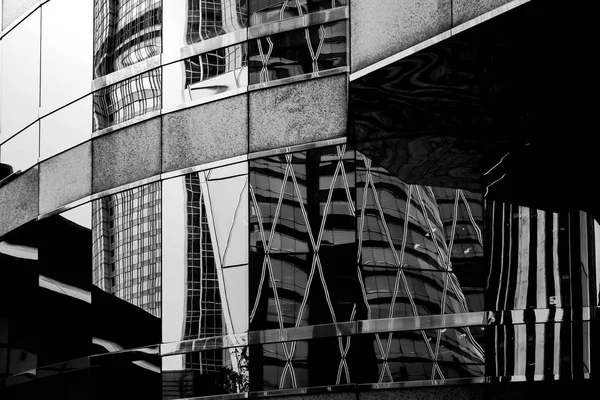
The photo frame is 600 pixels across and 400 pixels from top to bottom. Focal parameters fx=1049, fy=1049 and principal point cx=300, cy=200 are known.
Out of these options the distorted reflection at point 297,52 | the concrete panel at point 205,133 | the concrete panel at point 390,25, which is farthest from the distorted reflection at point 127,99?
the concrete panel at point 390,25

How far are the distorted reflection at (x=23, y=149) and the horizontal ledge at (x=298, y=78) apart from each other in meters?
5.89

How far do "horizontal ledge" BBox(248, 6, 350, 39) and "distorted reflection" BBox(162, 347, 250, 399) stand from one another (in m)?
5.16

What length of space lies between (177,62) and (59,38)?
3.61 m

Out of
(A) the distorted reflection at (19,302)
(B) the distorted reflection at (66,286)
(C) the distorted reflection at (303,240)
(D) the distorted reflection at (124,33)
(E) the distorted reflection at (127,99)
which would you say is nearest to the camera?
(C) the distorted reflection at (303,240)

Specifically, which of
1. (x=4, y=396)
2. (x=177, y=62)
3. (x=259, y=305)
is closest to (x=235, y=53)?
(x=177, y=62)

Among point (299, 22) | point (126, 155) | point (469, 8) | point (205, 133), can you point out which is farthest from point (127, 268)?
point (469, 8)

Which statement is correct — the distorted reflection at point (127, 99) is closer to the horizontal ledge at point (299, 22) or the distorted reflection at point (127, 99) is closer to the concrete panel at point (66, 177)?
the concrete panel at point (66, 177)

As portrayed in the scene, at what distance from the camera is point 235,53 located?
17594mm

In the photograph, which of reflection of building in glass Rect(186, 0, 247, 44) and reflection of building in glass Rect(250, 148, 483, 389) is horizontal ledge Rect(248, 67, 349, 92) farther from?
reflection of building in glass Rect(250, 148, 483, 389)

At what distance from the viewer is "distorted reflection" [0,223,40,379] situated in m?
20.2

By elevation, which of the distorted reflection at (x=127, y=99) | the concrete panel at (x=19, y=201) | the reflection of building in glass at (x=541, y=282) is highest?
the distorted reflection at (x=127, y=99)

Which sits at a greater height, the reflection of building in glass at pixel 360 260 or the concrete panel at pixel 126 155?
the concrete panel at pixel 126 155

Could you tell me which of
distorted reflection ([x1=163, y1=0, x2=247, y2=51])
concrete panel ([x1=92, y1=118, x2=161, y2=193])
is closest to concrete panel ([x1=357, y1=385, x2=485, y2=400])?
concrete panel ([x1=92, y1=118, x2=161, y2=193])

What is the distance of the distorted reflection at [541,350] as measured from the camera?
13570mm
